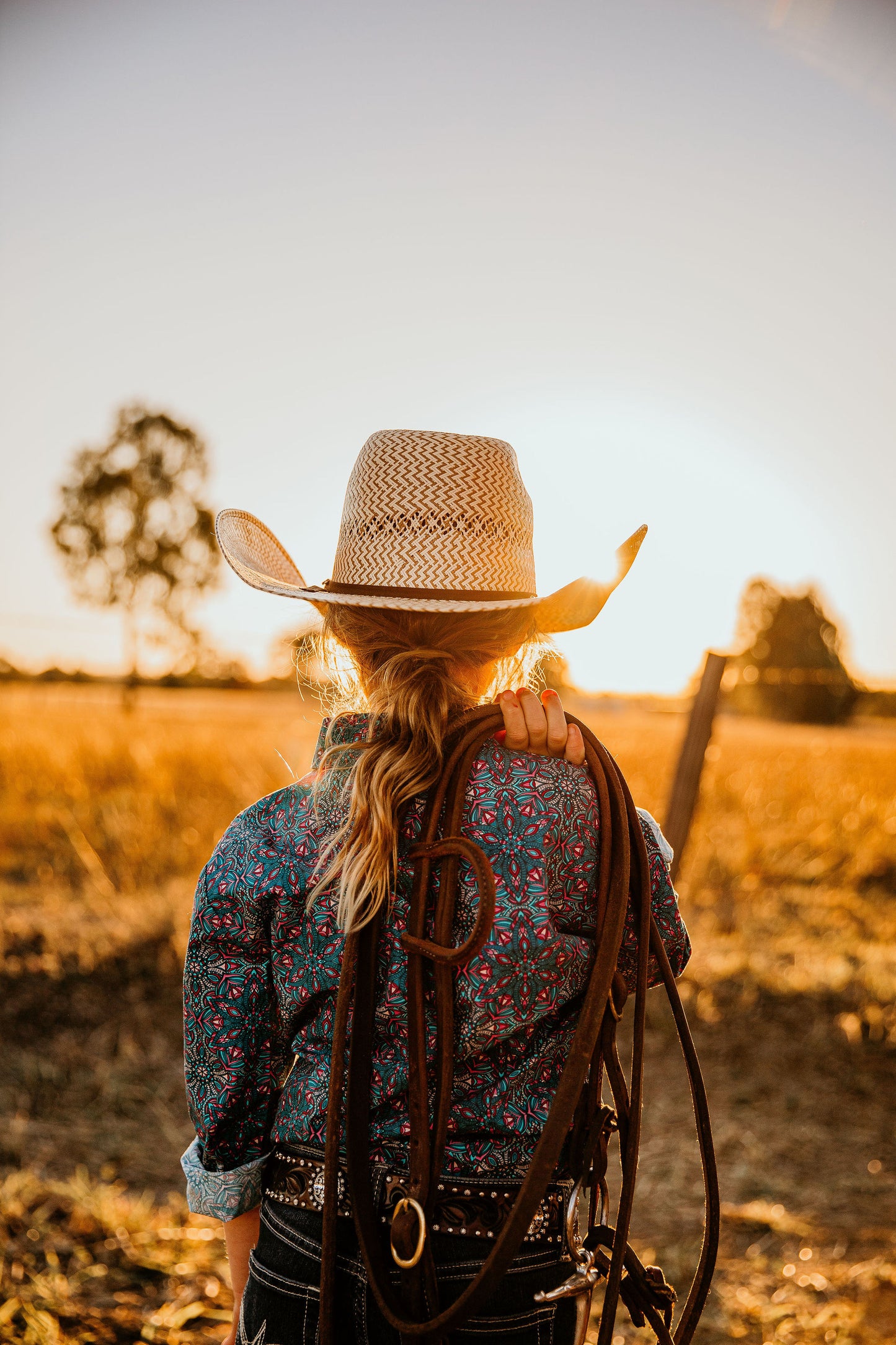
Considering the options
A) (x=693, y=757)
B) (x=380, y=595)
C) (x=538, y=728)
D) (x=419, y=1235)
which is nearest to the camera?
(x=419, y=1235)

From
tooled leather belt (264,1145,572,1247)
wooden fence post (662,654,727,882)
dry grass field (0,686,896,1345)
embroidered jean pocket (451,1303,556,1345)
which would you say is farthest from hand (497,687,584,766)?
wooden fence post (662,654,727,882)

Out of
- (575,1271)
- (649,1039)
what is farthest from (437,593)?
(649,1039)

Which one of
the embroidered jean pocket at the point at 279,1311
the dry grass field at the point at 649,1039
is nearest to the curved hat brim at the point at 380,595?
the dry grass field at the point at 649,1039

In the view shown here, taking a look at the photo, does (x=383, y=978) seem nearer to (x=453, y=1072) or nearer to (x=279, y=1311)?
(x=453, y=1072)

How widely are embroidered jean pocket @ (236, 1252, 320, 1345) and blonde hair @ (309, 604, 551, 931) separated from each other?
45 centimetres

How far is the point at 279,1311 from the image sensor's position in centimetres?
111

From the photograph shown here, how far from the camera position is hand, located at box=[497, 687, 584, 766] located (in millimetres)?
1175

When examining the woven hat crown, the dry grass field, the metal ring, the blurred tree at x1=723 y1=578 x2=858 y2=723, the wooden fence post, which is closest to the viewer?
the metal ring

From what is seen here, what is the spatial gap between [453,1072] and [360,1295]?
0.98ft

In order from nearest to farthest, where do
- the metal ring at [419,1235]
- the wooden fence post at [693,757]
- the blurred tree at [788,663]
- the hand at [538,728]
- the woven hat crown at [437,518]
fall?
the metal ring at [419,1235] < the hand at [538,728] < the woven hat crown at [437,518] < the wooden fence post at [693,757] < the blurred tree at [788,663]

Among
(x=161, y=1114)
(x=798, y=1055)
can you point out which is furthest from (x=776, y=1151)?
(x=161, y=1114)

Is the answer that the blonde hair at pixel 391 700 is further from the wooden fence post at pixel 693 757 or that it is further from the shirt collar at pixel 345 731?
the wooden fence post at pixel 693 757

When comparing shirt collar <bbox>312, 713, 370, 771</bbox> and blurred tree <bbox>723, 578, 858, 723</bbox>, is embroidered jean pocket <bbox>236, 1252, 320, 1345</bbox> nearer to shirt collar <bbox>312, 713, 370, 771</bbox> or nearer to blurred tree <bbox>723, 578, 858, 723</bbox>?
shirt collar <bbox>312, 713, 370, 771</bbox>

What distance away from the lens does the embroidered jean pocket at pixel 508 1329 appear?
3.54 feet
